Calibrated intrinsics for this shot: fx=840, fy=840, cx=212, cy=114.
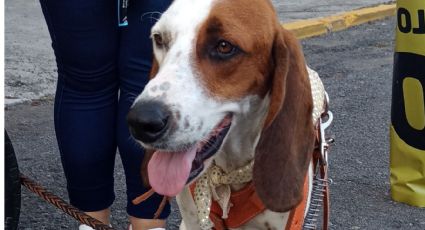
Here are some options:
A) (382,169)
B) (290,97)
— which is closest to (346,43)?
(382,169)

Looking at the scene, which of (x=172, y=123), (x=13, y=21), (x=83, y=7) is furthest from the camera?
(x=13, y=21)

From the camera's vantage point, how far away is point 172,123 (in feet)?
7.70

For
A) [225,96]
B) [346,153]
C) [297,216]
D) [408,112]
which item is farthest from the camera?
[346,153]

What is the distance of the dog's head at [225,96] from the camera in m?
2.39

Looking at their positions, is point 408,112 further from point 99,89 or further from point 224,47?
point 224,47

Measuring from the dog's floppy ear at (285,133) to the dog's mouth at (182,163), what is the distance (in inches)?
6.1

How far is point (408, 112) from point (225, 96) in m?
2.01

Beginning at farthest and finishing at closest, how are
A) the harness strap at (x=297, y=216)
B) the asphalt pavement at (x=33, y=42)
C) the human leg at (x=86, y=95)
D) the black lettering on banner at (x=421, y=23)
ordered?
the asphalt pavement at (x=33, y=42) < the black lettering on banner at (x=421, y=23) < the human leg at (x=86, y=95) < the harness strap at (x=297, y=216)

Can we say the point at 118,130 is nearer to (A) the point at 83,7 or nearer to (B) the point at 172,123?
(A) the point at 83,7

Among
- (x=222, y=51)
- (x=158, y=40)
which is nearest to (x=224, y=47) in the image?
(x=222, y=51)

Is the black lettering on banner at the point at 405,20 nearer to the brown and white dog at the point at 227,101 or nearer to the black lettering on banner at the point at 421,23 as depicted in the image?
the black lettering on banner at the point at 421,23

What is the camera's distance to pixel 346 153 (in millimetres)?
5004

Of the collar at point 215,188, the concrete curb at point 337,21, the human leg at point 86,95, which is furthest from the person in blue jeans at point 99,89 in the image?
the concrete curb at point 337,21

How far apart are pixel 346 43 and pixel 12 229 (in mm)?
5904
